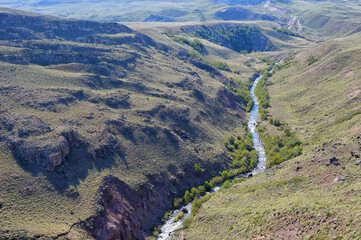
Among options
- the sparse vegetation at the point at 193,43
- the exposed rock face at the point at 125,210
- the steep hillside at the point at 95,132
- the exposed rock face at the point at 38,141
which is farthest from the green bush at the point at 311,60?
the exposed rock face at the point at 38,141

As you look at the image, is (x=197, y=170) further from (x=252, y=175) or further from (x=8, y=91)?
(x=8, y=91)

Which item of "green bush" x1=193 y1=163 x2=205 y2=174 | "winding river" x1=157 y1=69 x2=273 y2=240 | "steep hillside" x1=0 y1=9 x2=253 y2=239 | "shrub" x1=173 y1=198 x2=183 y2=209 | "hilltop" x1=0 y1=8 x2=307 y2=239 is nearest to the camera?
"steep hillside" x1=0 y1=9 x2=253 y2=239

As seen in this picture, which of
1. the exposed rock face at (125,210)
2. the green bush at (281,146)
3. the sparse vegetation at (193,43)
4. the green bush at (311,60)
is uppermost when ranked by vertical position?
the sparse vegetation at (193,43)

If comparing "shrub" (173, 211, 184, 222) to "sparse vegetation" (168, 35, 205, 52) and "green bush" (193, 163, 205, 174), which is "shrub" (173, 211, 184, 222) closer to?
"green bush" (193, 163, 205, 174)

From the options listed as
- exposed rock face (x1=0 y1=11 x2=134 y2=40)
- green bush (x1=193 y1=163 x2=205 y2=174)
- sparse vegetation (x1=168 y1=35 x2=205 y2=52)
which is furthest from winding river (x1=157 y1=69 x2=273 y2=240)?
exposed rock face (x1=0 y1=11 x2=134 y2=40)

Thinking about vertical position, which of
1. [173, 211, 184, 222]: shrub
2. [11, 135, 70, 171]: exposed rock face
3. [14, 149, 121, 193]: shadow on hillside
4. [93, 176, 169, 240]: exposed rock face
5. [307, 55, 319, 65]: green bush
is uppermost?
[307, 55, 319, 65]: green bush

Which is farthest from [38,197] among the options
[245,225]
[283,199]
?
[283,199]

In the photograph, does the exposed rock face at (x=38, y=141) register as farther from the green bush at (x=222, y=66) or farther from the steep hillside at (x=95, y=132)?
the green bush at (x=222, y=66)
